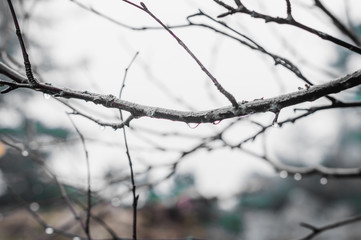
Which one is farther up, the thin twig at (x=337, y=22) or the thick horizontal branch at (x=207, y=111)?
the thin twig at (x=337, y=22)

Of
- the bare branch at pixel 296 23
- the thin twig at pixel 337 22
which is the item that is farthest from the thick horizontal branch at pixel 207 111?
A: the thin twig at pixel 337 22

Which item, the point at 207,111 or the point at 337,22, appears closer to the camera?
the point at 207,111

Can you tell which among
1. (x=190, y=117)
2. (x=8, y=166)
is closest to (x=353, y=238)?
(x=190, y=117)

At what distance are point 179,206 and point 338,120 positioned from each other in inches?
616

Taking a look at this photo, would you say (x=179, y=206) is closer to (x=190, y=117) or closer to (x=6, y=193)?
(x=6, y=193)

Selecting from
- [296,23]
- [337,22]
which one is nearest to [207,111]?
[296,23]

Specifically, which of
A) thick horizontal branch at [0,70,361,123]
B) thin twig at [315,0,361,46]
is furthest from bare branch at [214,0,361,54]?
thin twig at [315,0,361,46]

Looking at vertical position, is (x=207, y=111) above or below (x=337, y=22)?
below

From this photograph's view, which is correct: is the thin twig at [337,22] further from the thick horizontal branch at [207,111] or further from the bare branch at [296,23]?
the thick horizontal branch at [207,111]

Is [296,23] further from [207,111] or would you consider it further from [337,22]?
[337,22]

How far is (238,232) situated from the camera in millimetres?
11148

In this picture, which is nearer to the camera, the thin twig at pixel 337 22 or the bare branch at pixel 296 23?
the bare branch at pixel 296 23

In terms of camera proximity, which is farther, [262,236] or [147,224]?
[262,236]

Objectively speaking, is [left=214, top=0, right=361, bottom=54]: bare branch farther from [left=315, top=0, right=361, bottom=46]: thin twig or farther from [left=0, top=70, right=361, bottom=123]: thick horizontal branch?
[left=315, top=0, right=361, bottom=46]: thin twig
